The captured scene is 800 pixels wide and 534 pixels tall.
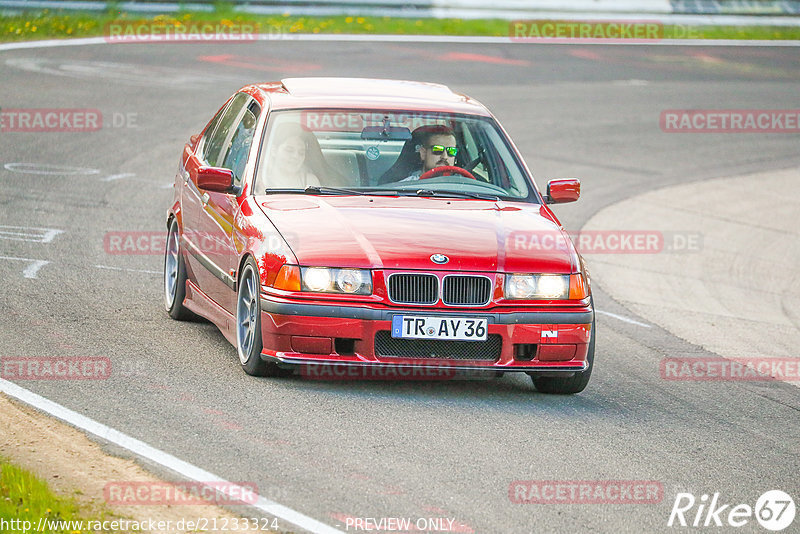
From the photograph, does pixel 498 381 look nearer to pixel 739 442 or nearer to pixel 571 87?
pixel 739 442

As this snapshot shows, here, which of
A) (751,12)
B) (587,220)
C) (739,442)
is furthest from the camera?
(751,12)

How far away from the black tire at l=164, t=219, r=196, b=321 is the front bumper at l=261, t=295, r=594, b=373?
6.60 ft

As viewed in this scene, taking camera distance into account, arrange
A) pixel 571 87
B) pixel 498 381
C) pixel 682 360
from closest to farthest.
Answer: pixel 498 381 < pixel 682 360 < pixel 571 87

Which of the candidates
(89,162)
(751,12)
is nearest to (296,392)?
(89,162)

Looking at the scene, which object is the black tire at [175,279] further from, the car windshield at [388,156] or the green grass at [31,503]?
the green grass at [31,503]

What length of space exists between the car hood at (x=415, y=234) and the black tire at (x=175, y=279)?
54.2 inches

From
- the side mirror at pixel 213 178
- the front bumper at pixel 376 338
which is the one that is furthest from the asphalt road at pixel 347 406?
the side mirror at pixel 213 178

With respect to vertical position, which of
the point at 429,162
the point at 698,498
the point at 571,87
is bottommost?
the point at 571,87

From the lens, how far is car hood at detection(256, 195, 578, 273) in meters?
7.53

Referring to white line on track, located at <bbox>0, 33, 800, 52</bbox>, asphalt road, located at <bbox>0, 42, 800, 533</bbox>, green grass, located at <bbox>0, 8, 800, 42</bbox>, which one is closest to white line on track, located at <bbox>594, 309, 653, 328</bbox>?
asphalt road, located at <bbox>0, 42, 800, 533</bbox>

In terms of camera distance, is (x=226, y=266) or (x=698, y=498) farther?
(x=226, y=266)

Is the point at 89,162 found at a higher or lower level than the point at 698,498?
lower

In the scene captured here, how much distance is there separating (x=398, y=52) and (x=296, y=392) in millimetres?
20521

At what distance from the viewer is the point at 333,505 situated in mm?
5688
